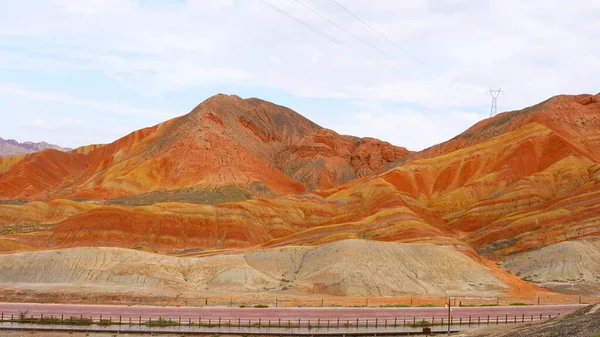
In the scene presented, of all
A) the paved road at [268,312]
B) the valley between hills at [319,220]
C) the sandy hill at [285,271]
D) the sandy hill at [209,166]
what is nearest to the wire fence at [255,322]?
the paved road at [268,312]

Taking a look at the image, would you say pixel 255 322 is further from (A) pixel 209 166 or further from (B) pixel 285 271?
(A) pixel 209 166

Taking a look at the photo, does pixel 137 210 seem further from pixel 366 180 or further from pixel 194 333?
pixel 194 333

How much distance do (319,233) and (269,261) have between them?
2151 centimetres

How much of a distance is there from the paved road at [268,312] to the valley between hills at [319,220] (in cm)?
869

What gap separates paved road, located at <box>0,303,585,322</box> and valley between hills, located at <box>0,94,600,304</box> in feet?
28.5

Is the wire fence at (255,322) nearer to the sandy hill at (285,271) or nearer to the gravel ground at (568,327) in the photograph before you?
the gravel ground at (568,327)

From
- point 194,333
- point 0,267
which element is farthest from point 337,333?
point 0,267

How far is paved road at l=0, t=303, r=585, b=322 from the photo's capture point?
58.1m

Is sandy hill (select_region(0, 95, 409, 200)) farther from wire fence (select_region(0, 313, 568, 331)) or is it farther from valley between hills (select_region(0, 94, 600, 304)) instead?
wire fence (select_region(0, 313, 568, 331))

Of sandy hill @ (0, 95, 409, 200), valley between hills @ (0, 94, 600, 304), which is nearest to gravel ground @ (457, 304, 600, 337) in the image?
valley between hills @ (0, 94, 600, 304)

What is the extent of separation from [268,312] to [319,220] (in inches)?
2888

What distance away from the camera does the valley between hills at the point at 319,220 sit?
79875mm

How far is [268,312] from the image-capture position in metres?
60.2

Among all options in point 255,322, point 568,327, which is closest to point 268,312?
point 255,322
